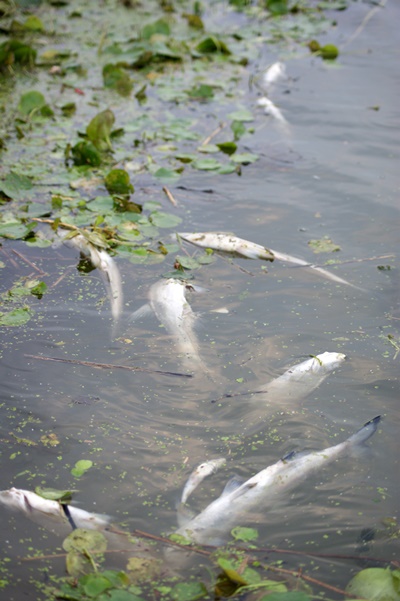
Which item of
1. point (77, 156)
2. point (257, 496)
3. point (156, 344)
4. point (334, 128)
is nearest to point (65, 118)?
point (77, 156)

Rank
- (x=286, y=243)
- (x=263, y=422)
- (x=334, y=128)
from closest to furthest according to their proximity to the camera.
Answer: (x=263, y=422), (x=286, y=243), (x=334, y=128)

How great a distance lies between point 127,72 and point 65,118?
1.27 meters

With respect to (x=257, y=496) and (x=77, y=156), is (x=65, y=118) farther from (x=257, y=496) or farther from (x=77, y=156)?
(x=257, y=496)

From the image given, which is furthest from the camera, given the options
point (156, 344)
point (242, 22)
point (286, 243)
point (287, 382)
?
point (242, 22)

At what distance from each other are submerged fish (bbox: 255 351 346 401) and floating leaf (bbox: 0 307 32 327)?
4.03ft

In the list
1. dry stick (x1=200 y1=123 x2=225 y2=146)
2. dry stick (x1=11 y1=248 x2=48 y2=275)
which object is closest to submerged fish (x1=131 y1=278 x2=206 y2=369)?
dry stick (x1=11 y1=248 x2=48 y2=275)

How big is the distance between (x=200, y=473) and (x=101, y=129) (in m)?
3.08

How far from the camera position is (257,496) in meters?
2.53

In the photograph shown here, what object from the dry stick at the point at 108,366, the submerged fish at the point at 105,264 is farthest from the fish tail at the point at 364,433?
the submerged fish at the point at 105,264

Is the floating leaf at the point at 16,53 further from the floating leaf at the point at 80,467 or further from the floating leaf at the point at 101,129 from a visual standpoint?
the floating leaf at the point at 80,467

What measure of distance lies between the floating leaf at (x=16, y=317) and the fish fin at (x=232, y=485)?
56.3 inches

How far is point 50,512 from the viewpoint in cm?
245

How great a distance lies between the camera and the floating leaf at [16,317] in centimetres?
346

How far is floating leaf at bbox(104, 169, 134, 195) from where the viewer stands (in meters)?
4.47
